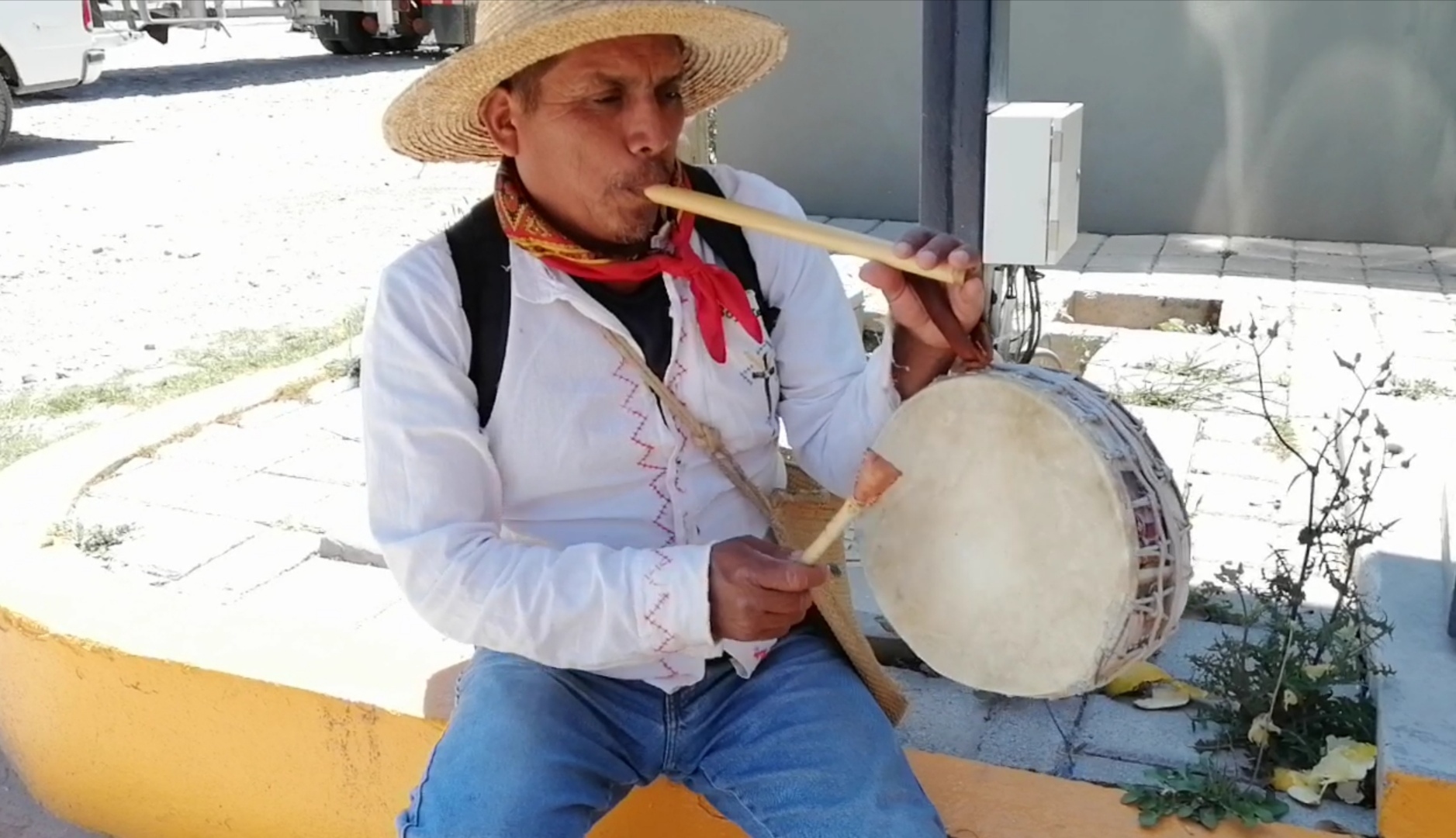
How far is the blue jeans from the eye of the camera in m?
1.73

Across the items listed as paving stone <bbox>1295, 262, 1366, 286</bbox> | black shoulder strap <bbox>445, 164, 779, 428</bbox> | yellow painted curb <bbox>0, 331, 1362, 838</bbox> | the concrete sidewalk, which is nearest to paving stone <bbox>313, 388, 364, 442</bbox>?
the concrete sidewalk

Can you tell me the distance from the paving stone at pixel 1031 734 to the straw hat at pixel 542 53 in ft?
3.86

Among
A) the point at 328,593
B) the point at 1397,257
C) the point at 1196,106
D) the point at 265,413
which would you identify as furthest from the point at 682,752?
the point at 1196,106

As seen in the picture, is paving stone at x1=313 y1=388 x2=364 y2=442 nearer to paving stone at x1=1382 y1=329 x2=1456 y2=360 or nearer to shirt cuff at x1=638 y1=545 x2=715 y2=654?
shirt cuff at x1=638 y1=545 x2=715 y2=654

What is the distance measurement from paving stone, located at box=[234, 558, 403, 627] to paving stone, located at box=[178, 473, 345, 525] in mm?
331

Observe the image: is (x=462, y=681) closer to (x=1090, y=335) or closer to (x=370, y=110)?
(x=1090, y=335)

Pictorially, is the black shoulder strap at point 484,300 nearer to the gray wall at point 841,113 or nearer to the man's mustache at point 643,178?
the man's mustache at point 643,178

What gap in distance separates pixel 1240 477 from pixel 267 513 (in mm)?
2470

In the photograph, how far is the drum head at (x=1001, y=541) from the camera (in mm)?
1661

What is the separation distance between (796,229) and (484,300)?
1.47 feet

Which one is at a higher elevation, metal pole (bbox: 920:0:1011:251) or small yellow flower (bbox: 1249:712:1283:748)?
metal pole (bbox: 920:0:1011:251)

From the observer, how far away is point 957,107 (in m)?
3.23

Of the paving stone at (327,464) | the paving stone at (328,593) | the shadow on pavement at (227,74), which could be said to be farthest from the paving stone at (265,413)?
the shadow on pavement at (227,74)

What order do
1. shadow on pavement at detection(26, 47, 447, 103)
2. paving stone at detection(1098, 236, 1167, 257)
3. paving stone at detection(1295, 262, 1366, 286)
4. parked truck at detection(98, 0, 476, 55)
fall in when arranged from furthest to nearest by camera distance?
parked truck at detection(98, 0, 476, 55) < shadow on pavement at detection(26, 47, 447, 103) < paving stone at detection(1098, 236, 1167, 257) < paving stone at detection(1295, 262, 1366, 286)
